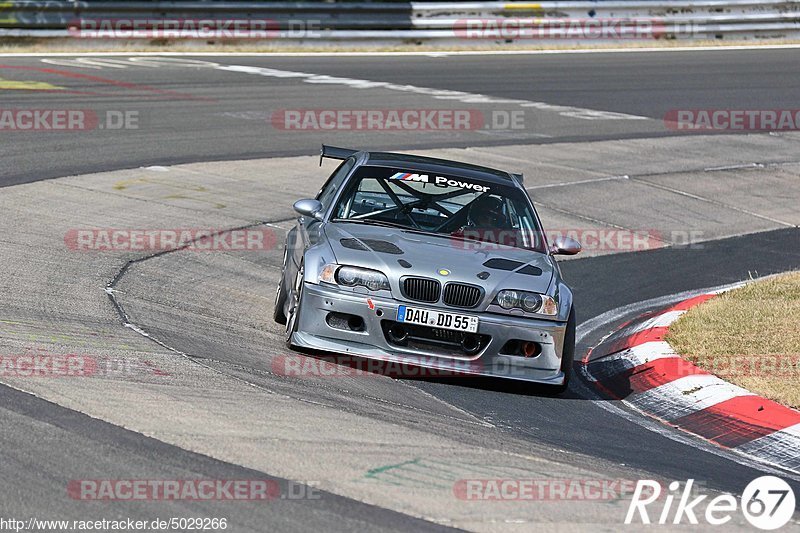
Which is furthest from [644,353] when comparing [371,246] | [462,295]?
[371,246]

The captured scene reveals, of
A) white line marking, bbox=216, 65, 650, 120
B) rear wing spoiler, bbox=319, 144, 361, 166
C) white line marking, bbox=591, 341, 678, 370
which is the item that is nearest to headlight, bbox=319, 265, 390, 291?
rear wing spoiler, bbox=319, 144, 361, 166

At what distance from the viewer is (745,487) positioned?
634 cm

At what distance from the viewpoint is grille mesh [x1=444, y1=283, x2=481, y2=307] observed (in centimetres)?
794

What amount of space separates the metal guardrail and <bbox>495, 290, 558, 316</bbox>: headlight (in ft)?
62.5

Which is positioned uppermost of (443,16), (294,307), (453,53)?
(443,16)

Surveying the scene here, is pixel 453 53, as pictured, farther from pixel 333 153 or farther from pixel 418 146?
pixel 333 153

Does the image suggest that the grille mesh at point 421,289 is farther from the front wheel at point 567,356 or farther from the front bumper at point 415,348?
the front wheel at point 567,356

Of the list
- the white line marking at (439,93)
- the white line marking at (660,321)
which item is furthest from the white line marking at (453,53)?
the white line marking at (660,321)

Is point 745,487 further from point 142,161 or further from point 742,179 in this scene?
point 742,179

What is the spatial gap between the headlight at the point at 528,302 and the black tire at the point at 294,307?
4.19 ft

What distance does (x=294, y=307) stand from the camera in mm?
8266

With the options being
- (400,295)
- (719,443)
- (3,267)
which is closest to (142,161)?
(3,267)

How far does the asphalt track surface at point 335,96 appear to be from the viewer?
16.1 meters

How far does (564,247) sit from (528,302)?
3.22 ft
